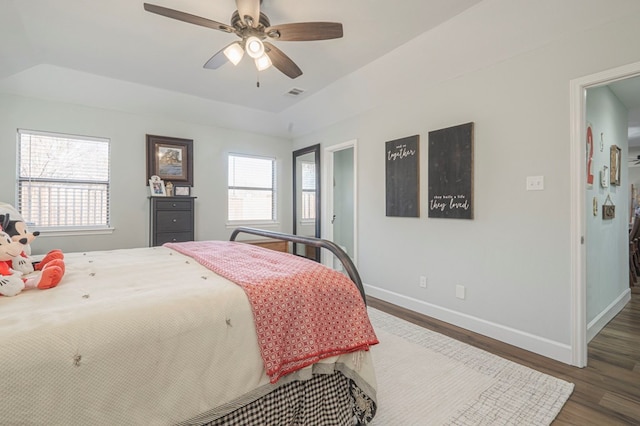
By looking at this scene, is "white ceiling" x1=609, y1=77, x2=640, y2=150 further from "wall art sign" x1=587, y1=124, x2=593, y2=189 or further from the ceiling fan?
the ceiling fan

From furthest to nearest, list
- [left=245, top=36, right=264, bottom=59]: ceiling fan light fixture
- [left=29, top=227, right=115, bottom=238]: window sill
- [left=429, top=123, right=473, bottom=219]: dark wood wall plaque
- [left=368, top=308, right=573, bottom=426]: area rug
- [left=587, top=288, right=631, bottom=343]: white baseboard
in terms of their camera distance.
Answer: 1. [left=29, top=227, right=115, bottom=238]: window sill
2. [left=429, top=123, right=473, bottom=219]: dark wood wall plaque
3. [left=587, top=288, right=631, bottom=343]: white baseboard
4. [left=245, top=36, right=264, bottom=59]: ceiling fan light fixture
5. [left=368, top=308, right=573, bottom=426]: area rug

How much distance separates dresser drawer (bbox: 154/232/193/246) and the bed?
2.35 metres

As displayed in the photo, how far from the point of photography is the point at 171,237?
402 cm

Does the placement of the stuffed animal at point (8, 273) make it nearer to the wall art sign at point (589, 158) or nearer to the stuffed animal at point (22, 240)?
the stuffed animal at point (22, 240)

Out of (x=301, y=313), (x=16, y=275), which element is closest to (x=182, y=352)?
(x=301, y=313)

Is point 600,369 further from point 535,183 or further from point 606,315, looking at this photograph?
point 535,183

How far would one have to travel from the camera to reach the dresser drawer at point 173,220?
393 cm

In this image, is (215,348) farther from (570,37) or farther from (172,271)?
(570,37)

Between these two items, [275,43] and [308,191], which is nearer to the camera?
[275,43]

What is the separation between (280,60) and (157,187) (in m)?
2.68

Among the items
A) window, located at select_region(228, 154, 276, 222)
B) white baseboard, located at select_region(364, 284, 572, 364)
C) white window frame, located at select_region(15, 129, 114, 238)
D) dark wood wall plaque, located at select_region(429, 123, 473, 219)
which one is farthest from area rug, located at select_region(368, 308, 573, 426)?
white window frame, located at select_region(15, 129, 114, 238)

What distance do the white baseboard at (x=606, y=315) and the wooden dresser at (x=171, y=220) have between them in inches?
178

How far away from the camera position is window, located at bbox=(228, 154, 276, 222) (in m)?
4.98

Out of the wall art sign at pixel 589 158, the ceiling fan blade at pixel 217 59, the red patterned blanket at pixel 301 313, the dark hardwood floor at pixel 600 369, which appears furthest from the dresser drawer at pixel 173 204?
the wall art sign at pixel 589 158
